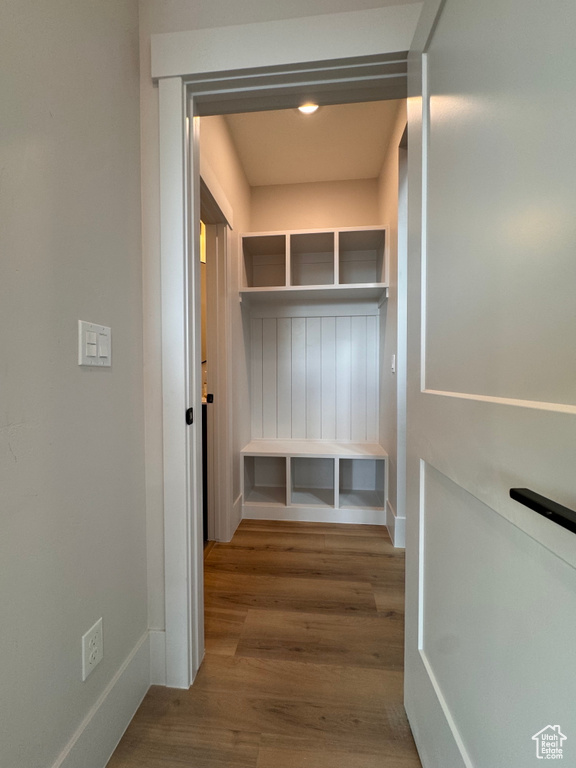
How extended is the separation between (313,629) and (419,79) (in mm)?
1946

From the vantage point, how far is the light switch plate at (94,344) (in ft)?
2.70

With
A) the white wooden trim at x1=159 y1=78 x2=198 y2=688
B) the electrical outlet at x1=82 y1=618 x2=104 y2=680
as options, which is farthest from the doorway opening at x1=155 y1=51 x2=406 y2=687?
the electrical outlet at x1=82 y1=618 x2=104 y2=680

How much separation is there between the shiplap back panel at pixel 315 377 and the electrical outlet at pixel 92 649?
194 centimetres

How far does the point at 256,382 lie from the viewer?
9.15 ft

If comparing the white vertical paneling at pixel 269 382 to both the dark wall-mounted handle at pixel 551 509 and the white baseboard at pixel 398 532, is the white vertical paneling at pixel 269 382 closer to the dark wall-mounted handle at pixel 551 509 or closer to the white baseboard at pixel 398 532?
the white baseboard at pixel 398 532

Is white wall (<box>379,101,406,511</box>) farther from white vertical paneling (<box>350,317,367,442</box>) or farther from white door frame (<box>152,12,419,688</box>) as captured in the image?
white door frame (<box>152,12,419,688</box>)

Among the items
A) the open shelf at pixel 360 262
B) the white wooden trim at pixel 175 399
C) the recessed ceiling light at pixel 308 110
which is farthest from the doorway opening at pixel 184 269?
the open shelf at pixel 360 262

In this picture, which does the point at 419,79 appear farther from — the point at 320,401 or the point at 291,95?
the point at 320,401

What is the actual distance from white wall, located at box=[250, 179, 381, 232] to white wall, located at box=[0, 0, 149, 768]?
1709 mm

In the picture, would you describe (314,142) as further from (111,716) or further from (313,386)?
(111,716)

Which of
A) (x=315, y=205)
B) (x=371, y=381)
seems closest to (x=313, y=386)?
(x=371, y=381)

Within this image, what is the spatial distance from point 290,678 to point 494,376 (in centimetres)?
125

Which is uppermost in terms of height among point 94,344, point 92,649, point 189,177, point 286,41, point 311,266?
point 286,41

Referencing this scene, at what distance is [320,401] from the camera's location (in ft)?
8.93
